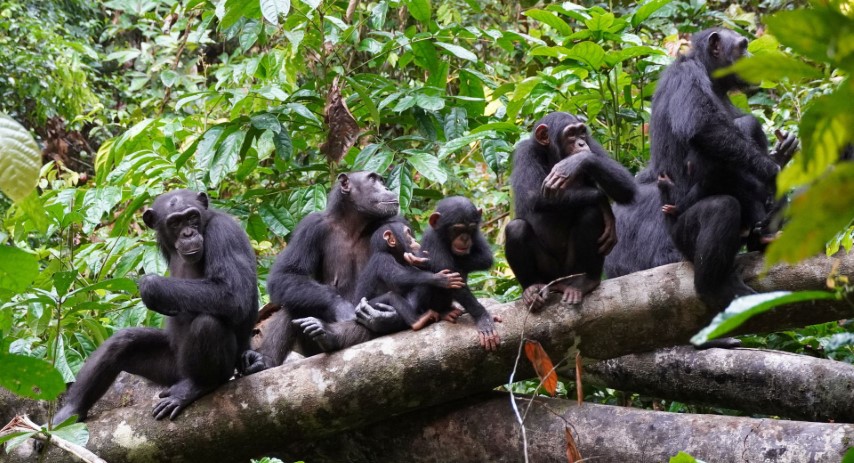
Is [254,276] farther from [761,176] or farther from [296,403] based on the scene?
[761,176]

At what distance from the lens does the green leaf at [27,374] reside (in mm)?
1915

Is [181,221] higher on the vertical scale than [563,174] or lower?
lower

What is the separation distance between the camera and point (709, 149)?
5312 mm

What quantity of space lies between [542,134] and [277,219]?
7.87ft

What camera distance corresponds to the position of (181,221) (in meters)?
5.56

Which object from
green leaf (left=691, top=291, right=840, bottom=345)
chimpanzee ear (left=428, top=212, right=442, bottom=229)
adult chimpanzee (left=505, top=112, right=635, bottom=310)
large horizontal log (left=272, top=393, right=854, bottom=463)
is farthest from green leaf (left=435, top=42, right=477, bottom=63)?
green leaf (left=691, top=291, right=840, bottom=345)

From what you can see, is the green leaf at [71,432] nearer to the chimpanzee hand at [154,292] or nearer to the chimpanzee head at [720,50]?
the chimpanzee hand at [154,292]

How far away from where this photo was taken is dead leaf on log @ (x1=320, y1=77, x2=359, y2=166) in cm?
671

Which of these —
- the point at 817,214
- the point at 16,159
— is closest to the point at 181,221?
the point at 16,159

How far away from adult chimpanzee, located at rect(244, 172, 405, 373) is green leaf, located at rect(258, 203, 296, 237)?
1.23 ft

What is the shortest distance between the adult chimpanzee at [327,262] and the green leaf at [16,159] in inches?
166

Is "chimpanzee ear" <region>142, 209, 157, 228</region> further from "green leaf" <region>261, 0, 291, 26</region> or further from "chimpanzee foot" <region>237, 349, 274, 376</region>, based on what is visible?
"green leaf" <region>261, 0, 291, 26</region>

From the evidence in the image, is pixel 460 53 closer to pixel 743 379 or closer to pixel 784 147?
pixel 784 147

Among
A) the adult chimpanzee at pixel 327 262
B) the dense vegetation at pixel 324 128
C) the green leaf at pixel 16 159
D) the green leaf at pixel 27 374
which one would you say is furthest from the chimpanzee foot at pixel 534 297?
the green leaf at pixel 16 159
